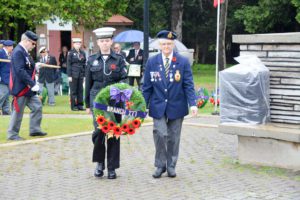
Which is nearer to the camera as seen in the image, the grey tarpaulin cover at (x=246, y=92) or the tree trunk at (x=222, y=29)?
the grey tarpaulin cover at (x=246, y=92)

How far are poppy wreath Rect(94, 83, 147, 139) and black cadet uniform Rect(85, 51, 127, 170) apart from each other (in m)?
0.17

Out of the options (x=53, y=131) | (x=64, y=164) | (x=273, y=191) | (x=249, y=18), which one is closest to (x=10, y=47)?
(x=53, y=131)

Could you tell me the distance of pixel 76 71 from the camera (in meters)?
17.7

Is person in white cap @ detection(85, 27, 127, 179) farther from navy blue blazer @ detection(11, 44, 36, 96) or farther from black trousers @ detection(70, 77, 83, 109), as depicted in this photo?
black trousers @ detection(70, 77, 83, 109)

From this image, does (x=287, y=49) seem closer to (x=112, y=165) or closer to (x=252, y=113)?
(x=252, y=113)

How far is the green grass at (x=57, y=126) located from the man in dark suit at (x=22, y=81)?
0.45 m

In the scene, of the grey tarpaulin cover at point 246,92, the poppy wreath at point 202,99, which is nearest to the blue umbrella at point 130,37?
the poppy wreath at point 202,99

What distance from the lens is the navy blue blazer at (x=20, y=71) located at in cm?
1141

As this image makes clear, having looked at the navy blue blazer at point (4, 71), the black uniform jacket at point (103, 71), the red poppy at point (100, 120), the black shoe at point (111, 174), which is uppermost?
the black uniform jacket at point (103, 71)

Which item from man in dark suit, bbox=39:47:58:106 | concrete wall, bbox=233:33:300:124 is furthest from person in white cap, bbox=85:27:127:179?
man in dark suit, bbox=39:47:58:106

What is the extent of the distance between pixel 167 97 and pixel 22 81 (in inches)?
144

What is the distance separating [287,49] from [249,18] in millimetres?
30683

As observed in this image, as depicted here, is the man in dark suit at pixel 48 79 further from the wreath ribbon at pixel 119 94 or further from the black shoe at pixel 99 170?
the wreath ribbon at pixel 119 94

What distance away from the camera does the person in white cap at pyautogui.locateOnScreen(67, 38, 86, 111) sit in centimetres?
1756
